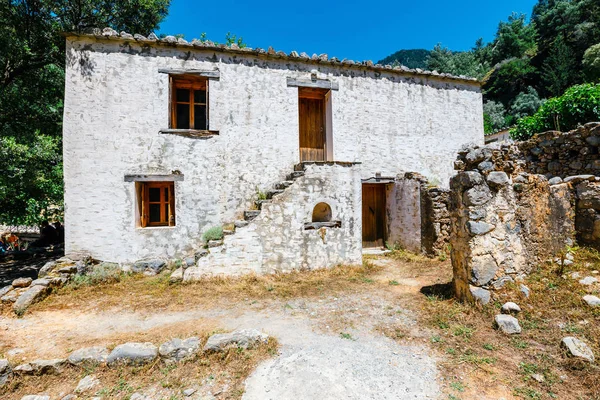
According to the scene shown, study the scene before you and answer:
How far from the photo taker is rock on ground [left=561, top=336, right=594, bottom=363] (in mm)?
2979

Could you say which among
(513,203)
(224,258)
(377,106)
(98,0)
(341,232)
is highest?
(98,0)

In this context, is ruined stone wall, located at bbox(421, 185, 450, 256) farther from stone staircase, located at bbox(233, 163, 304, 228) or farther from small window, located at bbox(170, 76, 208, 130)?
small window, located at bbox(170, 76, 208, 130)

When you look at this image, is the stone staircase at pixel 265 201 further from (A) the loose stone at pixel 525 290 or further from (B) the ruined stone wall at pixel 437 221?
(A) the loose stone at pixel 525 290

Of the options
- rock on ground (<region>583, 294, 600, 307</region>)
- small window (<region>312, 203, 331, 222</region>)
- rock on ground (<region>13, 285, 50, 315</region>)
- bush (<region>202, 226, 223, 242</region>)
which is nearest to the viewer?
rock on ground (<region>583, 294, 600, 307</region>)

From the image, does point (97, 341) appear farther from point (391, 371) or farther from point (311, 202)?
point (311, 202)

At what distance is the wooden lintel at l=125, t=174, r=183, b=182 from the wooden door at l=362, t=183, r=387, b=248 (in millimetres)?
6016

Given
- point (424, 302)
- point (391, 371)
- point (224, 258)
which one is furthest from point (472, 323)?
point (224, 258)

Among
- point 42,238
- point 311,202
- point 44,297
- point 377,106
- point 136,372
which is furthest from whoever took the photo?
point 42,238

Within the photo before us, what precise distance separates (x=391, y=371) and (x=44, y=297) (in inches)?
265

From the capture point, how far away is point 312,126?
9.17 m

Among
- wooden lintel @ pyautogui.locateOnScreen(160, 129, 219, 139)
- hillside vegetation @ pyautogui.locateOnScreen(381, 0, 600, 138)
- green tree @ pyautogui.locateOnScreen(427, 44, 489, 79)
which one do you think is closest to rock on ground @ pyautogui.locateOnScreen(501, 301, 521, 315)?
wooden lintel @ pyautogui.locateOnScreen(160, 129, 219, 139)

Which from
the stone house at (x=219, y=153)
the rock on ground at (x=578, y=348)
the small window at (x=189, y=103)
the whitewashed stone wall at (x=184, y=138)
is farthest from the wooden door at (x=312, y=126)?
the rock on ground at (x=578, y=348)

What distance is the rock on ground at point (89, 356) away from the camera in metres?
3.38

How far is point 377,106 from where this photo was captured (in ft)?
30.2
